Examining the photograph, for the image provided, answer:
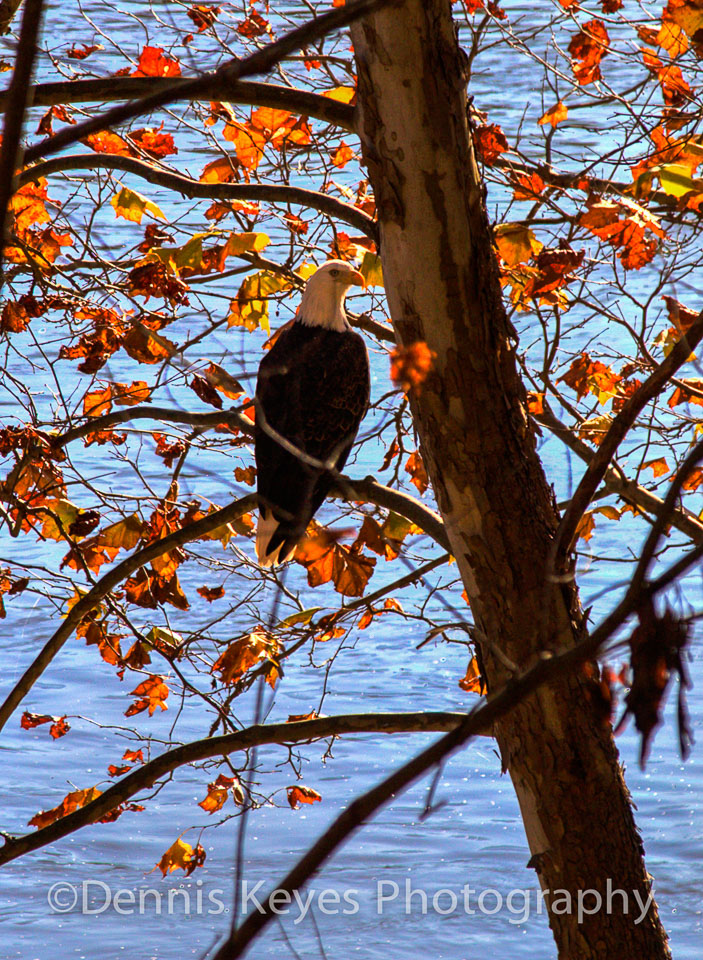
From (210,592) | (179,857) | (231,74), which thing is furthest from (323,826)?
(231,74)

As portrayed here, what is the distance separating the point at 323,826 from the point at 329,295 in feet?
7.63

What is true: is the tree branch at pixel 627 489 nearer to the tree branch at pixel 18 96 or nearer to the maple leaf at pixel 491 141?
the maple leaf at pixel 491 141

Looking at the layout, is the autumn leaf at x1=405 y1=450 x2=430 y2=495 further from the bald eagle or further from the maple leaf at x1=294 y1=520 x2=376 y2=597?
the maple leaf at x1=294 y1=520 x2=376 y2=597

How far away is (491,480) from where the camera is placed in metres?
1.79

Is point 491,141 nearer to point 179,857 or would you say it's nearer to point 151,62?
point 151,62

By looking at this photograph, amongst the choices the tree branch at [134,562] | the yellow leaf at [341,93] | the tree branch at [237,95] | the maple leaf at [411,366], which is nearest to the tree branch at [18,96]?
the maple leaf at [411,366]

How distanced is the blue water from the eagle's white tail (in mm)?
153

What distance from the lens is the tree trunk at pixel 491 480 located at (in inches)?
65.9

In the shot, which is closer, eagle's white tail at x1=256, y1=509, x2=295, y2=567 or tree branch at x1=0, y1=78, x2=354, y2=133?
tree branch at x1=0, y1=78, x2=354, y2=133

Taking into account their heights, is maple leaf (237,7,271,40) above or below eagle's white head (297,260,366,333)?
above

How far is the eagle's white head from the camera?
109 inches

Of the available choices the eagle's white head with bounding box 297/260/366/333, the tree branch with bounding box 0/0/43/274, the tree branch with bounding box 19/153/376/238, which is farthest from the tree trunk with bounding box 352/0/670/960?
the tree branch with bounding box 0/0/43/274

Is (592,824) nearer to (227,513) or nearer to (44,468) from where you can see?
(227,513)

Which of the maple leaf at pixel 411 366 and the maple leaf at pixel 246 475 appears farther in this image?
the maple leaf at pixel 246 475
